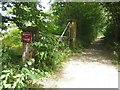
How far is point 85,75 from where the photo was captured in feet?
25.6

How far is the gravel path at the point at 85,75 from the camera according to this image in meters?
6.65

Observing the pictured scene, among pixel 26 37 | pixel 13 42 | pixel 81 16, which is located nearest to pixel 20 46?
pixel 13 42

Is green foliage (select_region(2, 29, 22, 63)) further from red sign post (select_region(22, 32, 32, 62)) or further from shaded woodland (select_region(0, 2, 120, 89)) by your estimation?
red sign post (select_region(22, 32, 32, 62))

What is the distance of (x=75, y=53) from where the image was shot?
1234 cm

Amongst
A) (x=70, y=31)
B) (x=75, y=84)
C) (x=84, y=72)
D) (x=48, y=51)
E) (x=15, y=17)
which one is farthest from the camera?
(x=70, y=31)

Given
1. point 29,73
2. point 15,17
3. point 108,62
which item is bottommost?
point 108,62

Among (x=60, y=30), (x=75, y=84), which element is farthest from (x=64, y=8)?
(x=75, y=84)

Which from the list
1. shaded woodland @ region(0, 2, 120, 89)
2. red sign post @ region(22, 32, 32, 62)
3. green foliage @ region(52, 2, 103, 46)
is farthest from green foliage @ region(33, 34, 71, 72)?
green foliage @ region(52, 2, 103, 46)

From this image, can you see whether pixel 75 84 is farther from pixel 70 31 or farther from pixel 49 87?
pixel 70 31

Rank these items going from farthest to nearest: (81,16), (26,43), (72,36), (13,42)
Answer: (81,16), (72,36), (13,42), (26,43)

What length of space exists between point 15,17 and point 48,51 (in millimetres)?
1799

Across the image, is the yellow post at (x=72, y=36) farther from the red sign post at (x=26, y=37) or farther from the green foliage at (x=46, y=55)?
the red sign post at (x=26, y=37)

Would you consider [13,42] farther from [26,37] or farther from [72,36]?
[72,36]

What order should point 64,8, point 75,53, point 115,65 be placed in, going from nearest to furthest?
point 115,65
point 75,53
point 64,8
